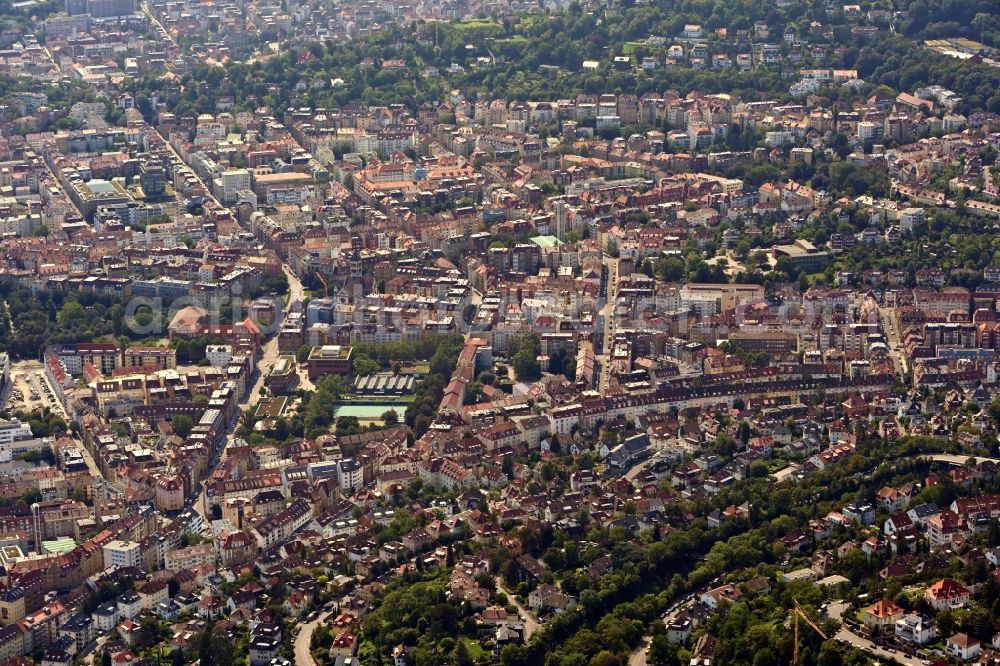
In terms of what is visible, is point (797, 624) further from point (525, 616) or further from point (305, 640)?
point (305, 640)

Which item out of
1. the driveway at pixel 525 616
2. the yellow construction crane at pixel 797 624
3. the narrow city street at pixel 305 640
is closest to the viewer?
the yellow construction crane at pixel 797 624

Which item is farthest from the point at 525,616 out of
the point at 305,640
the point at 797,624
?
the point at 797,624

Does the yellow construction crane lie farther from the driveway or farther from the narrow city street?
the narrow city street

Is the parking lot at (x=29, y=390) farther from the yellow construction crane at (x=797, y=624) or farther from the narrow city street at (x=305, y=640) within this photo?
the yellow construction crane at (x=797, y=624)

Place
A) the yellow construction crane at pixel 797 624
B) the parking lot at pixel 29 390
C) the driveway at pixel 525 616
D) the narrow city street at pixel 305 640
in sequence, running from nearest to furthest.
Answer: the yellow construction crane at pixel 797 624 → the narrow city street at pixel 305 640 → the driveway at pixel 525 616 → the parking lot at pixel 29 390

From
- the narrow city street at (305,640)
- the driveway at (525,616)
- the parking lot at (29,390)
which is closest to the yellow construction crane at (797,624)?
the driveway at (525,616)

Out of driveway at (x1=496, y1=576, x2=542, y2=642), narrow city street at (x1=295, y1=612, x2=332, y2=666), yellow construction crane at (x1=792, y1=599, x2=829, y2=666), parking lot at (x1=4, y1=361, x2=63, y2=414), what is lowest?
parking lot at (x1=4, y1=361, x2=63, y2=414)

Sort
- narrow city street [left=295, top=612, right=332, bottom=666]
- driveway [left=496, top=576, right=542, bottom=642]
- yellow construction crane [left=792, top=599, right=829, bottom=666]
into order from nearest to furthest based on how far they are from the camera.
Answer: yellow construction crane [left=792, top=599, right=829, bottom=666] → narrow city street [left=295, top=612, right=332, bottom=666] → driveway [left=496, top=576, right=542, bottom=642]

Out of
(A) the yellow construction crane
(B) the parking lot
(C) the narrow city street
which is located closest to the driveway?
(C) the narrow city street

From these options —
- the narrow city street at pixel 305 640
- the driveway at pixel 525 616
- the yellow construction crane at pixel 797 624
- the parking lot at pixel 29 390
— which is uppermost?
the yellow construction crane at pixel 797 624

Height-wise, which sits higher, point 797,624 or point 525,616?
point 797,624

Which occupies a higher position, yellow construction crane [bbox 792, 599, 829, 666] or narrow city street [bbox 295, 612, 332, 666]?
yellow construction crane [bbox 792, 599, 829, 666]

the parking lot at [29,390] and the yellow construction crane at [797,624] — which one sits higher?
the yellow construction crane at [797,624]
